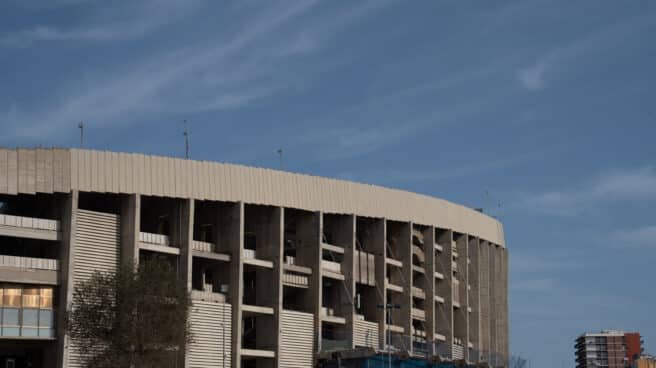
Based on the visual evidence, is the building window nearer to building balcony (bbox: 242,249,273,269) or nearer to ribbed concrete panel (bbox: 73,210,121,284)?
ribbed concrete panel (bbox: 73,210,121,284)

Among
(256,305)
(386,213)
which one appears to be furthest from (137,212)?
(386,213)

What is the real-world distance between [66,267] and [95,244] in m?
3.13

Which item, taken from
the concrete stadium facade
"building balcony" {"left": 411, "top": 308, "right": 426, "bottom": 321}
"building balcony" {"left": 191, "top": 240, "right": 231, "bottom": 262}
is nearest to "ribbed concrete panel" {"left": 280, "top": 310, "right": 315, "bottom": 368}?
the concrete stadium facade

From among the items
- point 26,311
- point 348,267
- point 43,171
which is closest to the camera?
point 26,311

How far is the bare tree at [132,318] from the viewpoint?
70.2 m

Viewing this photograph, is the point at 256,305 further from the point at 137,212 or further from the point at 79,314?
the point at 79,314

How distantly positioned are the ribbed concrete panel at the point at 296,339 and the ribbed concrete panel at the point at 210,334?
546 cm

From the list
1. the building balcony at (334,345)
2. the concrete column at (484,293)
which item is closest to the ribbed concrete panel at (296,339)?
the building balcony at (334,345)

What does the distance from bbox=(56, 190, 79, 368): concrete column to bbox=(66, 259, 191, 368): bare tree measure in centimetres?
429

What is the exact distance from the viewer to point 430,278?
357 ft

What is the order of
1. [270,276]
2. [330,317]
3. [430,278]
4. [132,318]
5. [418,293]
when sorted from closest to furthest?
[132,318], [270,276], [330,317], [418,293], [430,278]

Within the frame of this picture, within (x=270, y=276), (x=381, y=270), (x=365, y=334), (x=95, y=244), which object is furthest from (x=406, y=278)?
(x=95, y=244)

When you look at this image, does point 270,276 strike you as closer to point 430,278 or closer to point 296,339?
point 296,339

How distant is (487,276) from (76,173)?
55824 millimetres
